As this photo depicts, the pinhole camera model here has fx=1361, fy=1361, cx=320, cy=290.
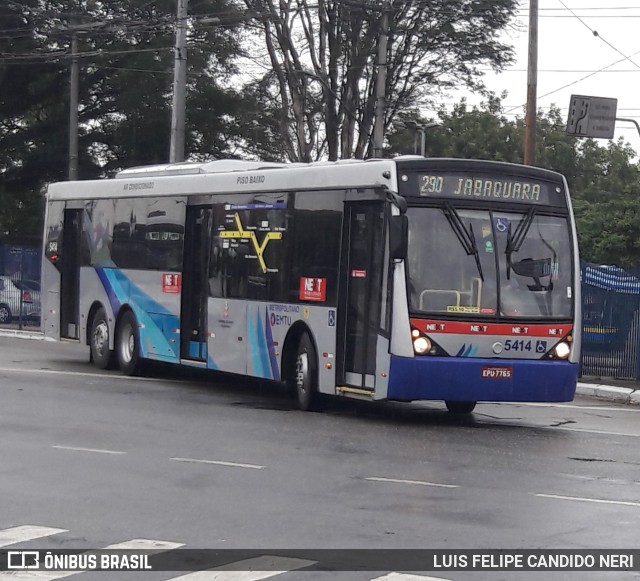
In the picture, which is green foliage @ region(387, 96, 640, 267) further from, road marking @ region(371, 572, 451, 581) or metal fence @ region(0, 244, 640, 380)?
road marking @ region(371, 572, 451, 581)

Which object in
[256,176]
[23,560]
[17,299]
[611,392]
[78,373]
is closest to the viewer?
[23,560]

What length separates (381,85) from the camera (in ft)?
111

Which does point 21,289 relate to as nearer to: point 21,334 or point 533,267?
point 21,334

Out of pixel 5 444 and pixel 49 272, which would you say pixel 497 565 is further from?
pixel 49 272

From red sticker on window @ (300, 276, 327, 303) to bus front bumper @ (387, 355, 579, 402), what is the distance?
1.72m

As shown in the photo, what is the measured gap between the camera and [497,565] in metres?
7.93

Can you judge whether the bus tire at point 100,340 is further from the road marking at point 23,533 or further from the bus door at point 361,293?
the road marking at point 23,533

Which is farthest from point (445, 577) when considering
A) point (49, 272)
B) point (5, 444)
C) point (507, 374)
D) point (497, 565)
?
point (49, 272)

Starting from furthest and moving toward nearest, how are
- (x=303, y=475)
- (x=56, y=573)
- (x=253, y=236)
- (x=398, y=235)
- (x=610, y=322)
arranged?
(x=610, y=322), (x=253, y=236), (x=398, y=235), (x=303, y=475), (x=56, y=573)

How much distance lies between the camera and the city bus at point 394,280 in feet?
50.5

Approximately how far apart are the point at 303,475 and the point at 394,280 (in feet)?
14.1

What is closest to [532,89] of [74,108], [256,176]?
[256,176]

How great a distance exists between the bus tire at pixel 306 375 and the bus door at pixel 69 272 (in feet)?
24.6

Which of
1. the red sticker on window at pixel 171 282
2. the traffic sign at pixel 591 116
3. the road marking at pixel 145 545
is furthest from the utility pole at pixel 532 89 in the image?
the road marking at pixel 145 545
